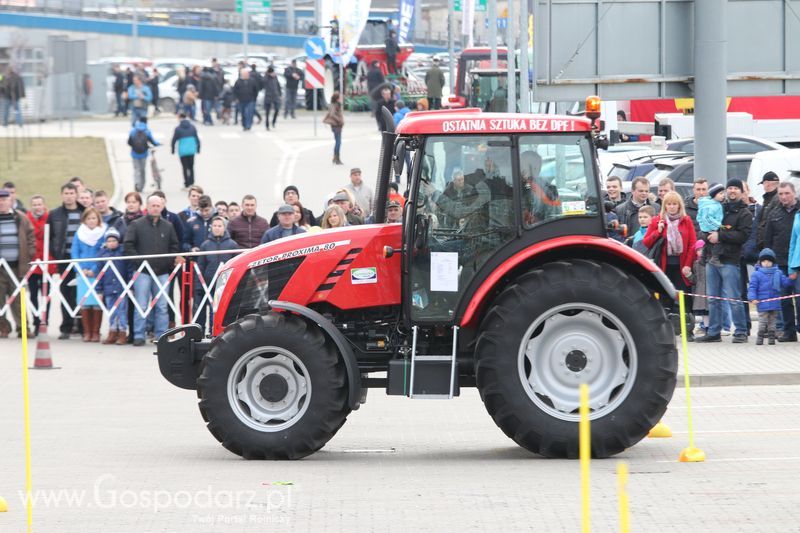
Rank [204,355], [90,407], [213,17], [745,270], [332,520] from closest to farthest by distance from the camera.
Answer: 1. [332,520]
2. [204,355]
3. [90,407]
4. [745,270]
5. [213,17]

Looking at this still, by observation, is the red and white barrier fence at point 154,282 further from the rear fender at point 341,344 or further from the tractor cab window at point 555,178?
the tractor cab window at point 555,178

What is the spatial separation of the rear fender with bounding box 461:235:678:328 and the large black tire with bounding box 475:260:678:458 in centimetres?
13

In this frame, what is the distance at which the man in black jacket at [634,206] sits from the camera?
18125 mm

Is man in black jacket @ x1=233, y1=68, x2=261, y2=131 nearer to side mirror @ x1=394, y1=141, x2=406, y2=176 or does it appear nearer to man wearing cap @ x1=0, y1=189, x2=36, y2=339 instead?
man wearing cap @ x1=0, y1=189, x2=36, y2=339

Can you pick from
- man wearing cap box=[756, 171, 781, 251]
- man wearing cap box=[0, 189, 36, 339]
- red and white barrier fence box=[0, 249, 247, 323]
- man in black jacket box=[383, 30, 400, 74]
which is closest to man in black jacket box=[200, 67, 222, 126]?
man in black jacket box=[383, 30, 400, 74]

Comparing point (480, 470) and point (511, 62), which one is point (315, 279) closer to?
point (480, 470)

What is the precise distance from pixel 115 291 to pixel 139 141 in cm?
1374

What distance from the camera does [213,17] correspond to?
91250 mm

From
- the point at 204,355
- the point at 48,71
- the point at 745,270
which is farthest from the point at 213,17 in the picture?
the point at 204,355

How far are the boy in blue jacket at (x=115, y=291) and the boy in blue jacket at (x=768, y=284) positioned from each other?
8230 mm

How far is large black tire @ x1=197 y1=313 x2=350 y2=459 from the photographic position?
34.6ft

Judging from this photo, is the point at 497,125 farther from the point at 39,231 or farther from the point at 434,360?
the point at 39,231

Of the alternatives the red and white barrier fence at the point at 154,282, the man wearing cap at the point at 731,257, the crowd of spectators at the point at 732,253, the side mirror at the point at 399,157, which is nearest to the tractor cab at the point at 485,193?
the side mirror at the point at 399,157

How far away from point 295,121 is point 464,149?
41986 mm
